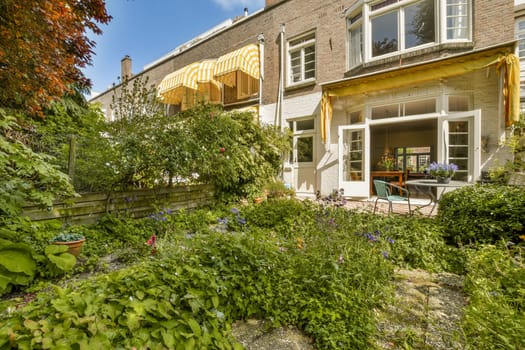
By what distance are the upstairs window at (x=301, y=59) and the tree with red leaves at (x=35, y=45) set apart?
684 cm

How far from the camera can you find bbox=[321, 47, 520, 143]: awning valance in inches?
223

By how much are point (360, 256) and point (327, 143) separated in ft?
20.8

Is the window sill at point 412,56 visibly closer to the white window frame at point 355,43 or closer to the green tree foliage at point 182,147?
the white window frame at point 355,43

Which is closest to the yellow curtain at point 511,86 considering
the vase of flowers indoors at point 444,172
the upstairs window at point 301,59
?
the vase of flowers indoors at point 444,172

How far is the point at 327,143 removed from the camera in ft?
28.5

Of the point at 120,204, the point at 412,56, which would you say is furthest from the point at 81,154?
the point at 412,56

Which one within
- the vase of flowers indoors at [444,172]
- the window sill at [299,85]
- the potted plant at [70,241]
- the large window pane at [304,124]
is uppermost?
the window sill at [299,85]

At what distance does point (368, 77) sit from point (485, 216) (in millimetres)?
5288

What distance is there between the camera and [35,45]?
11.7 ft

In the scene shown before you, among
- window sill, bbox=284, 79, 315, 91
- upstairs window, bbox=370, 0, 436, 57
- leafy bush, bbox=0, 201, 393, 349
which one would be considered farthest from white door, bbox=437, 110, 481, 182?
leafy bush, bbox=0, 201, 393, 349

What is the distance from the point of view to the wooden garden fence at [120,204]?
12.4 feet

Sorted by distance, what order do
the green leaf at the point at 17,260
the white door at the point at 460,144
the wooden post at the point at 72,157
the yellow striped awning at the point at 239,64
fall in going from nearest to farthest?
1. the green leaf at the point at 17,260
2. the wooden post at the point at 72,157
3. the white door at the point at 460,144
4. the yellow striped awning at the point at 239,64

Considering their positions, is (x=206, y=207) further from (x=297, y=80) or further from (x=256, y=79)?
(x=256, y=79)

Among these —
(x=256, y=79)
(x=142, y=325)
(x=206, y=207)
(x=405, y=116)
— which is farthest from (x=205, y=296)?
(x=256, y=79)
